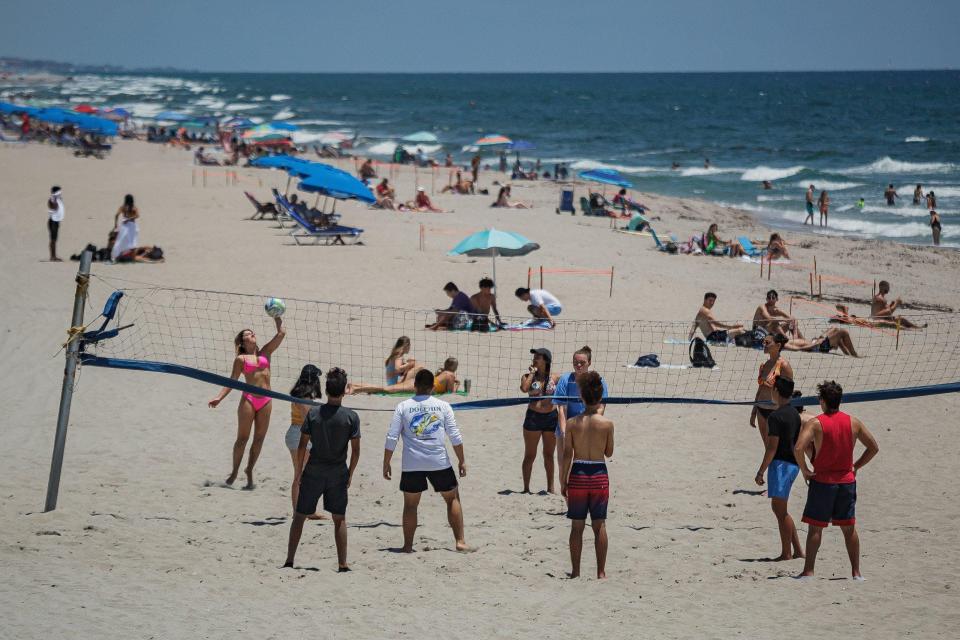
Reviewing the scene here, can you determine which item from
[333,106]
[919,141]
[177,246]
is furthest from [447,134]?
[177,246]

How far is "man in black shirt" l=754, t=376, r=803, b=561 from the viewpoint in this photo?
21.3 feet

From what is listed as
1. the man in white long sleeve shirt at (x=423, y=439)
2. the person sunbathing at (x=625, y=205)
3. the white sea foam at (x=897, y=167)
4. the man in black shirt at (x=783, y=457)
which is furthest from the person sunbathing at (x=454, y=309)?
the white sea foam at (x=897, y=167)

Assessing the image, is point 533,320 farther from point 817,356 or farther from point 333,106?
A: point 333,106

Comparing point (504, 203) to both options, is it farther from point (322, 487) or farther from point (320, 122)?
point (320, 122)

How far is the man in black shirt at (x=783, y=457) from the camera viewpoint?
21.3ft

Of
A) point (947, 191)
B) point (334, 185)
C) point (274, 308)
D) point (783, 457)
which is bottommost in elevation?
point (783, 457)

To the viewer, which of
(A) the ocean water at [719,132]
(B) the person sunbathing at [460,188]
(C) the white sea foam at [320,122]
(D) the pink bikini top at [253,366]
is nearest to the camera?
(D) the pink bikini top at [253,366]

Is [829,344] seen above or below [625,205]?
below

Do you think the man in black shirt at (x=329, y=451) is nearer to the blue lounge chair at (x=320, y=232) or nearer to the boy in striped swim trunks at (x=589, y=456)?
the boy in striped swim trunks at (x=589, y=456)

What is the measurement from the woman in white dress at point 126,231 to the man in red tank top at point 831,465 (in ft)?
42.8

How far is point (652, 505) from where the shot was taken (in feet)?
25.6

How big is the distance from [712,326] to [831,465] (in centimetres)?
651

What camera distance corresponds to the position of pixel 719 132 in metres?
64.3

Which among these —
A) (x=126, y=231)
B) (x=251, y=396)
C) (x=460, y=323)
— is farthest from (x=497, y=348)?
(x=126, y=231)
